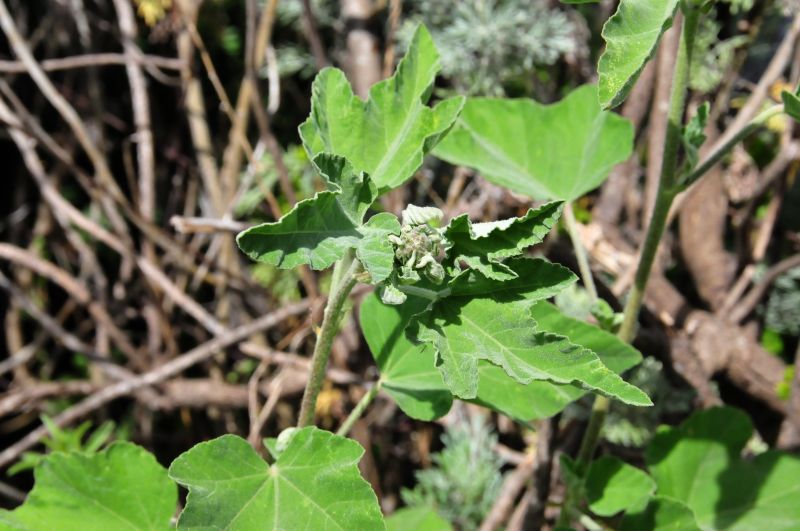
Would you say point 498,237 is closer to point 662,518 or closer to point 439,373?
point 439,373

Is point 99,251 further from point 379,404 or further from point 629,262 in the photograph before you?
point 629,262

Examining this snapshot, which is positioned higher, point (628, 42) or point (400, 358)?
point (628, 42)

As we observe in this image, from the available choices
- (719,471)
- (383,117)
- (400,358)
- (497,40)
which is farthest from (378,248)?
(497,40)

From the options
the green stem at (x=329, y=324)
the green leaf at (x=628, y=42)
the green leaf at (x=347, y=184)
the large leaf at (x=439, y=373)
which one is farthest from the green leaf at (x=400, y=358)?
the green leaf at (x=628, y=42)

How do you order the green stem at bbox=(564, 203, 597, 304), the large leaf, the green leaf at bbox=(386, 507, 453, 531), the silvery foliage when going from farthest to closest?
the silvery foliage → the green leaf at bbox=(386, 507, 453, 531) → the green stem at bbox=(564, 203, 597, 304) → the large leaf

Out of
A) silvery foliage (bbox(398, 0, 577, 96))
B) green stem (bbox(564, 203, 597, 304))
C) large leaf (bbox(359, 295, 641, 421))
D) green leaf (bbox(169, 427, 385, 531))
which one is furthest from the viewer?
silvery foliage (bbox(398, 0, 577, 96))

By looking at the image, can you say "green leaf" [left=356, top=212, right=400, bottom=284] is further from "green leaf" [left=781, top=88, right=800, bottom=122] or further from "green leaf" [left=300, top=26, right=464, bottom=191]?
"green leaf" [left=781, top=88, right=800, bottom=122]

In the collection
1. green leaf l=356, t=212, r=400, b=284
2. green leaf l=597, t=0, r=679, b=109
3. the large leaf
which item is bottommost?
the large leaf

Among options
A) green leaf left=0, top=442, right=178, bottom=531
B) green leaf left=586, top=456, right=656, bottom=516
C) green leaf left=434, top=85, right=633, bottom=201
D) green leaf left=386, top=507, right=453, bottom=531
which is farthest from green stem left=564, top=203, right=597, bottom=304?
green leaf left=0, top=442, right=178, bottom=531
